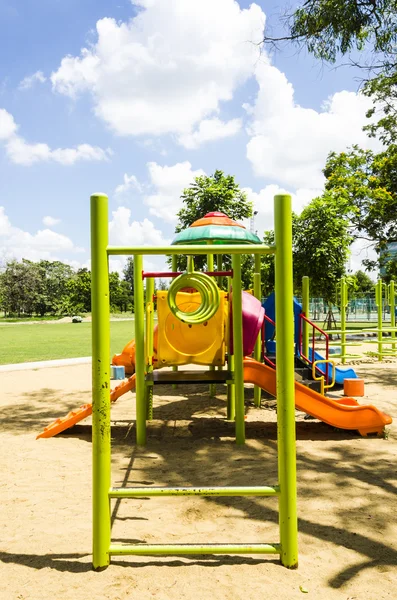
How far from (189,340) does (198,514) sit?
2.37 meters

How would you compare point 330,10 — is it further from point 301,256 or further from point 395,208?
point 395,208

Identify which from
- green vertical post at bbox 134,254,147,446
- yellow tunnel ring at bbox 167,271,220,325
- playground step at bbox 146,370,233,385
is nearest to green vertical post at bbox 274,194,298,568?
yellow tunnel ring at bbox 167,271,220,325

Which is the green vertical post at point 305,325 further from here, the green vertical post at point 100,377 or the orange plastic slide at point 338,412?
the green vertical post at point 100,377

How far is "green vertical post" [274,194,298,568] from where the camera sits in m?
2.49

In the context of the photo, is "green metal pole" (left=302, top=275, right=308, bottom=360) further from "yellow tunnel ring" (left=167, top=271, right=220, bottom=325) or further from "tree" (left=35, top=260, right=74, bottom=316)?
"tree" (left=35, top=260, right=74, bottom=316)

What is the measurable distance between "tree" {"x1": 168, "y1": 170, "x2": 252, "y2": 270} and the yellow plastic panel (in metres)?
12.2

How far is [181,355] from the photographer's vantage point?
17.4 ft

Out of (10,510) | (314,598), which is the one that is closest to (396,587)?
(314,598)

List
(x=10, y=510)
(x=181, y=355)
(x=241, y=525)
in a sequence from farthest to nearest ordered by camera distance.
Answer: (x=181, y=355) → (x=10, y=510) → (x=241, y=525)

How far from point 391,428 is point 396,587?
3462 mm

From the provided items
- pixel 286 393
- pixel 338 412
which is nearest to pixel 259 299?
pixel 338 412

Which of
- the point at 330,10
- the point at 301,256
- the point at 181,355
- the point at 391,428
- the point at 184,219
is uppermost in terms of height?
the point at 330,10

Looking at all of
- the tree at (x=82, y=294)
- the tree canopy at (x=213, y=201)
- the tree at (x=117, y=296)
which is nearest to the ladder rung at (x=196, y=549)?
the tree canopy at (x=213, y=201)

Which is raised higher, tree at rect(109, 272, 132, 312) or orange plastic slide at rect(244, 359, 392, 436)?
tree at rect(109, 272, 132, 312)
